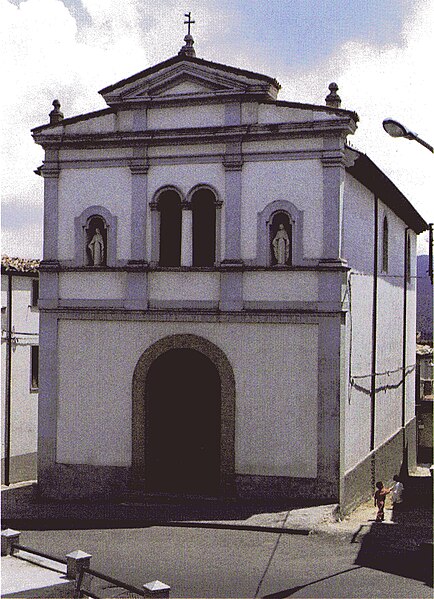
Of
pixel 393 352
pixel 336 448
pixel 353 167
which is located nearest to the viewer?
pixel 336 448

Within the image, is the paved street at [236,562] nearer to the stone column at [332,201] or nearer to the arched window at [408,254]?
the stone column at [332,201]

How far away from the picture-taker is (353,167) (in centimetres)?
2112

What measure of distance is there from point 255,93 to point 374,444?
10.2m

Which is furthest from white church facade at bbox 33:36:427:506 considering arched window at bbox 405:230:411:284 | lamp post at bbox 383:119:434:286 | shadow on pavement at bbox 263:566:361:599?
arched window at bbox 405:230:411:284

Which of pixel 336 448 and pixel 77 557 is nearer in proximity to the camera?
pixel 77 557

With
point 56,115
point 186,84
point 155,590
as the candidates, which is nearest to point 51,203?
point 56,115

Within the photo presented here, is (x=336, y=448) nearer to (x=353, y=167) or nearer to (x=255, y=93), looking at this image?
(x=353, y=167)

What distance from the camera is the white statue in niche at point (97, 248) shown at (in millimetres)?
21828

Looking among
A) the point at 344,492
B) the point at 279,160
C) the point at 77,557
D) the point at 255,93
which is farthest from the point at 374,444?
the point at 77,557

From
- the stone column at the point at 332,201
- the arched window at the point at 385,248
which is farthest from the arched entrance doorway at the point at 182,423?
the arched window at the point at 385,248

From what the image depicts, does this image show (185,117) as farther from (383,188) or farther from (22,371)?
(22,371)

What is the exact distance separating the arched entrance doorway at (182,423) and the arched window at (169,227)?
2252mm

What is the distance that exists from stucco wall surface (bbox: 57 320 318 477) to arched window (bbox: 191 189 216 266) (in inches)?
64.0

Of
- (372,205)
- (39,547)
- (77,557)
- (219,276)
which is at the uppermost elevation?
(372,205)
